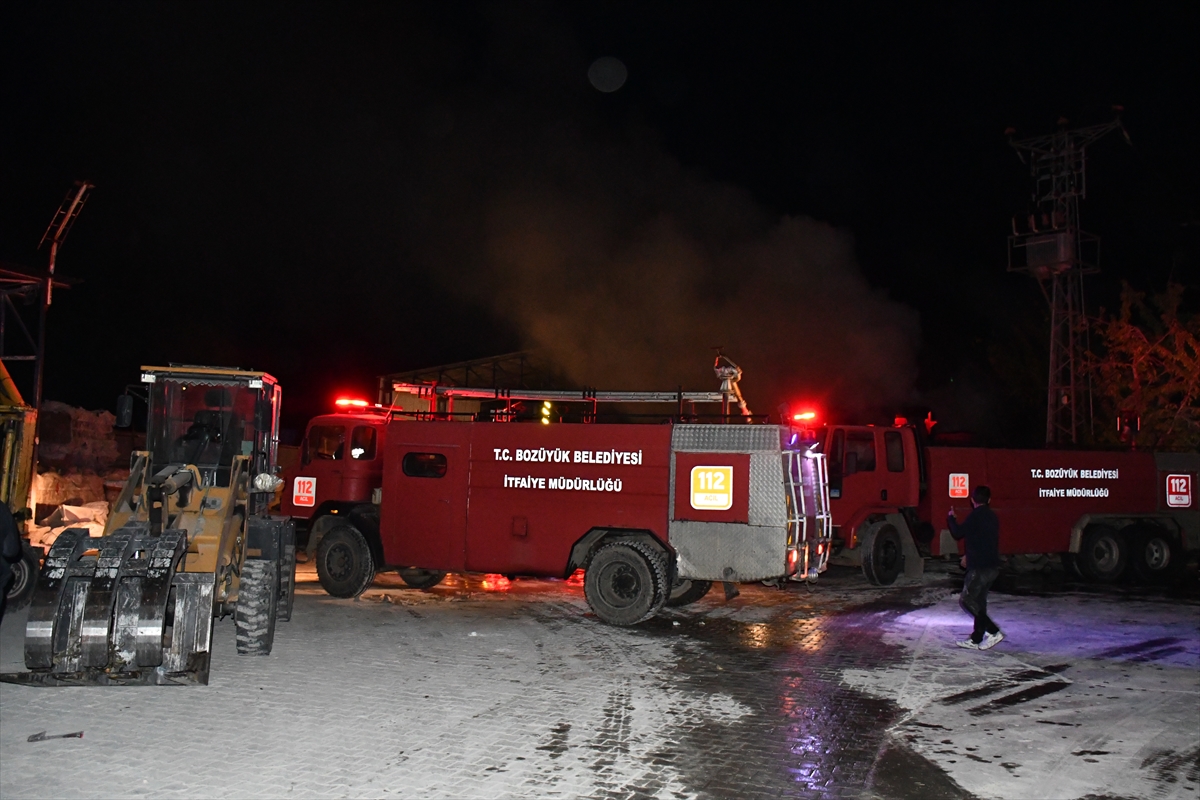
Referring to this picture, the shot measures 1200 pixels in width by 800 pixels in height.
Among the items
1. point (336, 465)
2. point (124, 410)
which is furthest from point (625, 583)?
point (124, 410)

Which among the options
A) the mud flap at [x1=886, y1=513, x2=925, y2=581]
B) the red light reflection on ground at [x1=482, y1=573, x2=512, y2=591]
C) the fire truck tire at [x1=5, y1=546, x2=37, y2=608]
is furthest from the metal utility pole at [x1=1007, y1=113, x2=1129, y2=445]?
the fire truck tire at [x1=5, y1=546, x2=37, y2=608]

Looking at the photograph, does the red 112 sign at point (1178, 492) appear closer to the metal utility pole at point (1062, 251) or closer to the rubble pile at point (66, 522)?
the metal utility pole at point (1062, 251)

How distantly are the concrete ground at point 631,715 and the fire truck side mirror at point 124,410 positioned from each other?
2234 millimetres

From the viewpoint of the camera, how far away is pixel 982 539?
908 centimetres

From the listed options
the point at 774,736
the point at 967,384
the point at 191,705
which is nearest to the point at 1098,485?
the point at 774,736

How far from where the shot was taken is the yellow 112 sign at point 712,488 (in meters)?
9.79

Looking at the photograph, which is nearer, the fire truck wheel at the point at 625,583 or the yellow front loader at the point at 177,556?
the yellow front loader at the point at 177,556

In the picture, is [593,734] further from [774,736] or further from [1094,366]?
[1094,366]

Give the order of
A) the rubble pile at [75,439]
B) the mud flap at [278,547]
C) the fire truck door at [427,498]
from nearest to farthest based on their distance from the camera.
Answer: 1. the mud flap at [278,547]
2. the fire truck door at [427,498]
3. the rubble pile at [75,439]

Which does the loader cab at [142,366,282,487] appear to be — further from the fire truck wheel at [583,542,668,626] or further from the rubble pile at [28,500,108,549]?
the rubble pile at [28,500,108,549]

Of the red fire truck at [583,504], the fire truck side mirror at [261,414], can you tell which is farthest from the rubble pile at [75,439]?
the fire truck side mirror at [261,414]

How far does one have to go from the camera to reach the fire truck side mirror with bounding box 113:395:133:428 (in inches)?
325

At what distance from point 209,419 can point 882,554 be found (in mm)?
9388

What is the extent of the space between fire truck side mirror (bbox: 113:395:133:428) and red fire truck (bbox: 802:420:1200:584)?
8.60 m
